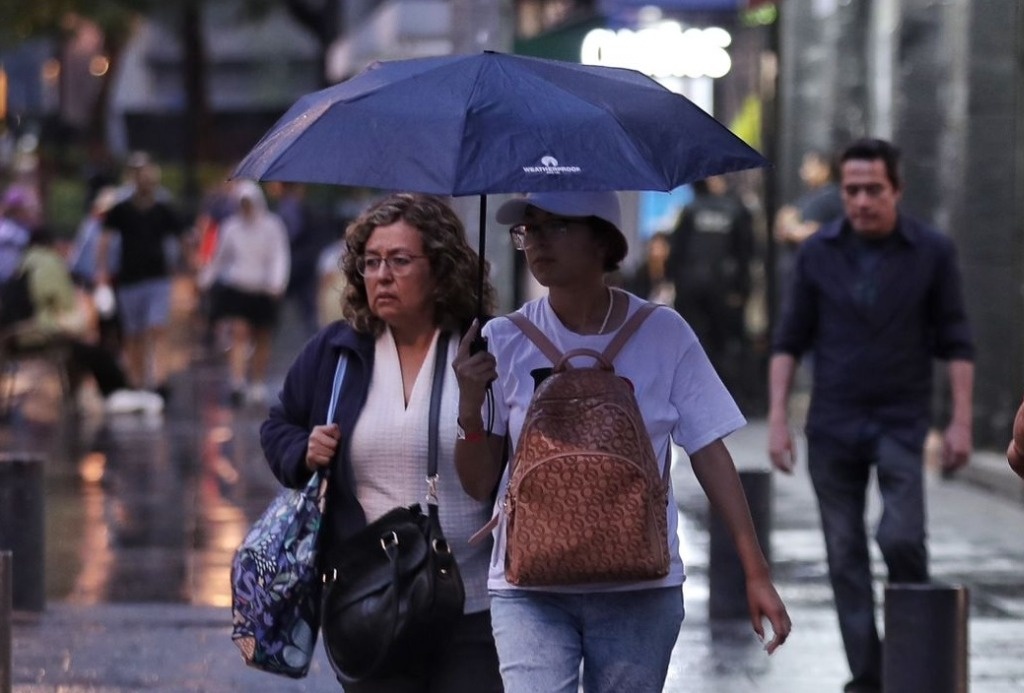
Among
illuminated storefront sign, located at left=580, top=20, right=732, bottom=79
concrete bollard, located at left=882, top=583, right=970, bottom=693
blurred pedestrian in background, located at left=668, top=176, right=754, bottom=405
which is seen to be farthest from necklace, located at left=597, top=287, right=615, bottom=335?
illuminated storefront sign, located at left=580, top=20, right=732, bottom=79

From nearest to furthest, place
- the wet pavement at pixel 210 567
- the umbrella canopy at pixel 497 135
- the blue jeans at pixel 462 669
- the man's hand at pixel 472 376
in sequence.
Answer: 1. the umbrella canopy at pixel 497 135
2. the man's hand at pixel 472 376
3. the blue jeans at pixel 462 669
4. the wet pavement at pixel 210 567

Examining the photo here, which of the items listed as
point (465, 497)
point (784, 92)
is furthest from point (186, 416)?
point (465, 497)

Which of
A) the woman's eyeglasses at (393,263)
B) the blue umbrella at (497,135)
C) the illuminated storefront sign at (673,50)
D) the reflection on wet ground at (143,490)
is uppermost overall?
the illuminated storefront sign at (673,50)

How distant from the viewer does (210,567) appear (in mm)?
10141

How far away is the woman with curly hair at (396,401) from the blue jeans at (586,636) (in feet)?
1.29

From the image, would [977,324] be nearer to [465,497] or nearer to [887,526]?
→ [887,526]

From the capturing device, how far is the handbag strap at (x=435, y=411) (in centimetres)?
492

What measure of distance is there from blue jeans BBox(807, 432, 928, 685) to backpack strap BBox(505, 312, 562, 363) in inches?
116

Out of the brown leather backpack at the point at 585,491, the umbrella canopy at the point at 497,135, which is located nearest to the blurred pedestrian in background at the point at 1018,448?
the brown leather backpack at the point at 585,491

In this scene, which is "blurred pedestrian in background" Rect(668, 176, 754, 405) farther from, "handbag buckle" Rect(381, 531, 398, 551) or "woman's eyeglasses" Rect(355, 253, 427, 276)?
"handbag buckle" Rect(381, 531, 398, 551)

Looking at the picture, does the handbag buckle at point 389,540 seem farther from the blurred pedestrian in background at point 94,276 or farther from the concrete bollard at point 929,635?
the blurred pedestrian in background at point 94,276

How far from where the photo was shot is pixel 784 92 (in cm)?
1836

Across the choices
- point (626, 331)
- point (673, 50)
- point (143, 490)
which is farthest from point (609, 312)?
point (673, 50)

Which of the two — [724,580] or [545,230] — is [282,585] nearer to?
[545,230]
